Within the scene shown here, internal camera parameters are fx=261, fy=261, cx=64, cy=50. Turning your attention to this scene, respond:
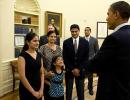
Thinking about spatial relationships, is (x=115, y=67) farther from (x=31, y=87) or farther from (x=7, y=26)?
(x=7, y=26)

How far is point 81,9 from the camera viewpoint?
344 inches

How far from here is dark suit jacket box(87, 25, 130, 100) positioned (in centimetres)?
204

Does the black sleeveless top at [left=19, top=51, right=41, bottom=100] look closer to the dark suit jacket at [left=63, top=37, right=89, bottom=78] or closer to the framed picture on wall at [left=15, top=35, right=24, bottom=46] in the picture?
A: the dark suit jacket at [left=63, top=37, right=89, bottom=78]

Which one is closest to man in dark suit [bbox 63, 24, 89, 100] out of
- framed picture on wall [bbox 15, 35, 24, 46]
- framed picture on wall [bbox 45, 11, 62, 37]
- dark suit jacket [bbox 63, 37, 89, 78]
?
dark suit jacket [bbox 63, 37, 89, 78]

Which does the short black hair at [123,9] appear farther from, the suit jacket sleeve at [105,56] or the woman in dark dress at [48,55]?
the woman in dark dress at [48,55]

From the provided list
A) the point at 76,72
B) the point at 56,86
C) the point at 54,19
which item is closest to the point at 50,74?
the point at 56,86

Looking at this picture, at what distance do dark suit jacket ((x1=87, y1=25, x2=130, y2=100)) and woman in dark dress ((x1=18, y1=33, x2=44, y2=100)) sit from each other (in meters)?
1.17

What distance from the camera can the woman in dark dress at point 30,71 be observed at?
3076mm

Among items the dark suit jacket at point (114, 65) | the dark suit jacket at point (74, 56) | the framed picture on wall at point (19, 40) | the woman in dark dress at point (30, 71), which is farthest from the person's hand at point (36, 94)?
the framed picture on wall at point (19, 40)

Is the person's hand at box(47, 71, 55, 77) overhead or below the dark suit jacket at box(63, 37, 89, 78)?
below

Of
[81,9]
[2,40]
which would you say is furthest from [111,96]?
[81,9]

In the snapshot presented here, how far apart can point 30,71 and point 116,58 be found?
135 cm

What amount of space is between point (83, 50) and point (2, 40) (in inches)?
90.6

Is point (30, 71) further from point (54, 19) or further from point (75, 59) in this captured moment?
point (54, 19)
